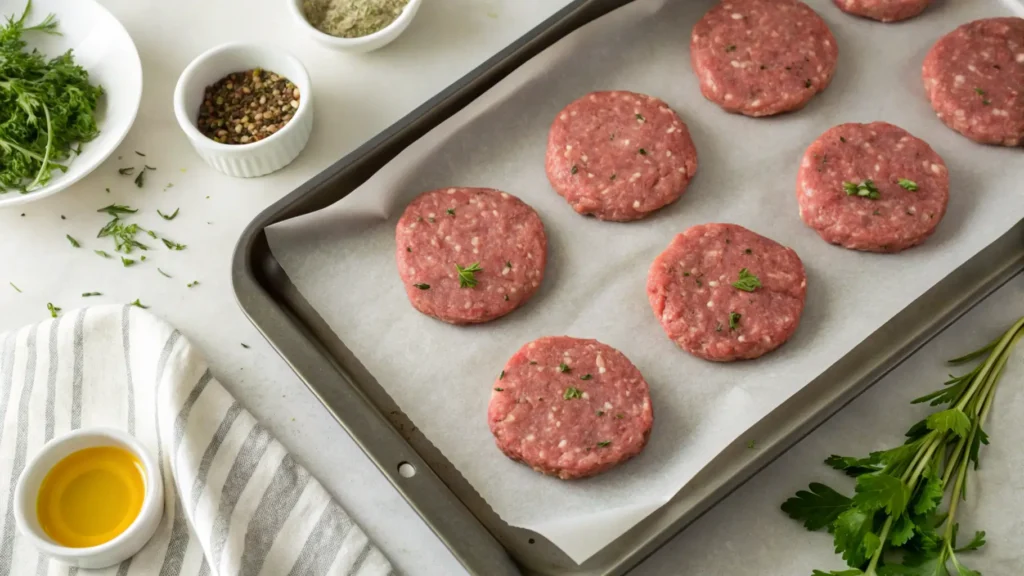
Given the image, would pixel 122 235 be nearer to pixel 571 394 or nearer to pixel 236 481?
pixel 236 481

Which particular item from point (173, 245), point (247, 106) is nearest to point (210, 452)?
point (173, 245)

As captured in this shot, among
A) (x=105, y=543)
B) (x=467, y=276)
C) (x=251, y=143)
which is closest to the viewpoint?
(x=105, y=543)

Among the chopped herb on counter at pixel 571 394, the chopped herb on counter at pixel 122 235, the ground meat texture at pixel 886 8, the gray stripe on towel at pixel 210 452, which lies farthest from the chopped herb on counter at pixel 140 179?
the ground meat texture at pixel 886 8

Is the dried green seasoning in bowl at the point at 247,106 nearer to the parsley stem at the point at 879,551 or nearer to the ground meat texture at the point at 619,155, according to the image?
the ground meat texture at the point at 619,155

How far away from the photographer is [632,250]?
103 inches

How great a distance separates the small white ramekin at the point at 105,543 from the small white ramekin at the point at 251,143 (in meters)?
0.87

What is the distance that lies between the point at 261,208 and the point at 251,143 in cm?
20

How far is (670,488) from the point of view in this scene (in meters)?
2.23

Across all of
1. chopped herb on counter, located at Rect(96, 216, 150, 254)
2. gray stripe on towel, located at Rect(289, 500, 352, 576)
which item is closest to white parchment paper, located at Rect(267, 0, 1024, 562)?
gray stripe on towel, located at Rect(289, 500, 352, 576)

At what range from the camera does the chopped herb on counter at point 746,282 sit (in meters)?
2.46

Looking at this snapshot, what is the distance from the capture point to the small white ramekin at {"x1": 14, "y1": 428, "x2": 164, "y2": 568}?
2211mm

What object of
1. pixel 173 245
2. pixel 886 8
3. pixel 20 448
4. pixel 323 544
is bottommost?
pixel 323 544

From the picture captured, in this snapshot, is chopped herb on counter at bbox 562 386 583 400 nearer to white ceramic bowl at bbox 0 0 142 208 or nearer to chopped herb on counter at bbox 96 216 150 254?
chopped herb on counter at bbox 96 216 150 254

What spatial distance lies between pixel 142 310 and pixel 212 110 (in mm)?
633
